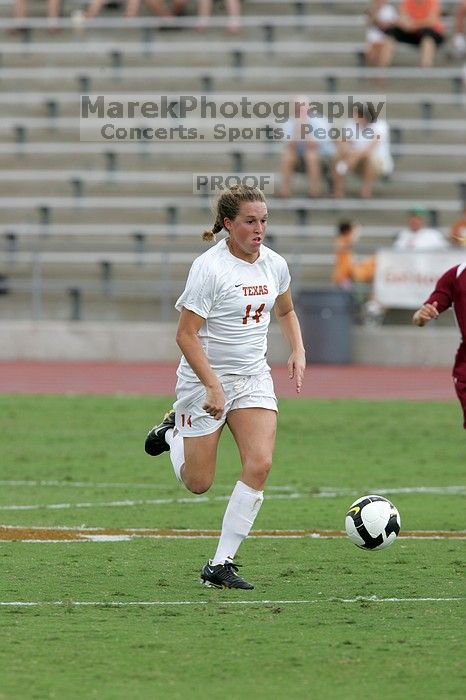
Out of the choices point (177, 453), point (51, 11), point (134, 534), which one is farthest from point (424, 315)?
point (51, 11)

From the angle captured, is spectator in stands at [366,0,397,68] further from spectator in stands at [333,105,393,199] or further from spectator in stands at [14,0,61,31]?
spectator in stands at [14,0,61,31]

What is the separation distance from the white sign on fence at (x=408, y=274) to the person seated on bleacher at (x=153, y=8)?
9.49 m

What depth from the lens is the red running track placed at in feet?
63.9

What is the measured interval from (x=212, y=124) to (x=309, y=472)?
51.8 ft

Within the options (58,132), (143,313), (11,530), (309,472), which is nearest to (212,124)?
(58,132)

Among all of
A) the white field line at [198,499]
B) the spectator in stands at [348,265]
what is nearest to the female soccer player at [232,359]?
the white field line at [198,499]

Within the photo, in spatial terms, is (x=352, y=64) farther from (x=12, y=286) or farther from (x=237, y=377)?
(x=237, y=377)

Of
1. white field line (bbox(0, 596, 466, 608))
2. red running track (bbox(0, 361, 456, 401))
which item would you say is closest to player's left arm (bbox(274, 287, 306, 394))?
white field line (bbox(0, 596, 466, 608))

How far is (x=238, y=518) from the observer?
7.81 meters

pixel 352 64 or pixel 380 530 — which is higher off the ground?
pixel 352 64

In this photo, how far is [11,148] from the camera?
28.0 m

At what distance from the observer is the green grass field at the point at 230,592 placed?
586 cm

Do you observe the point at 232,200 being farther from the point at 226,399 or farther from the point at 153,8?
the point at 153,8

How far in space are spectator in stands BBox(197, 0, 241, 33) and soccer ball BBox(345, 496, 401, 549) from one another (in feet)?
72.1
